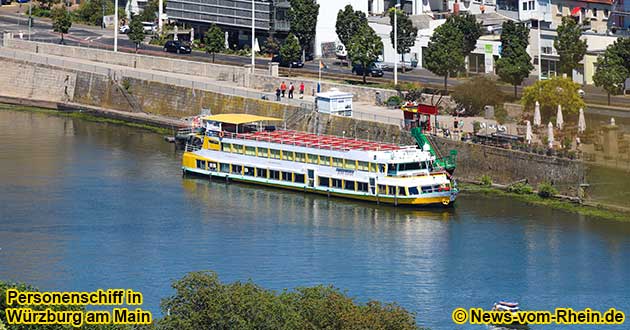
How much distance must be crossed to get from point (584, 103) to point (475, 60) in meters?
17.0

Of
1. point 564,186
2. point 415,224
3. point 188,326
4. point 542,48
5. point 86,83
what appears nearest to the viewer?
point 188,326

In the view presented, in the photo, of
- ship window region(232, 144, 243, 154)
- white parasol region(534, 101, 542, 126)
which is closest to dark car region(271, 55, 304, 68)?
ship window region(232, 144, 243, 154)

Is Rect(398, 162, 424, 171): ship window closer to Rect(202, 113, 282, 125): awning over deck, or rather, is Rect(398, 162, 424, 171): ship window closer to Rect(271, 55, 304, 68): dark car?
Rect(202, 113, 282, 125): awning over deck

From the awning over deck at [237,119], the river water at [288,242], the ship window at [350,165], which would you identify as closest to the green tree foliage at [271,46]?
the awning over deck at [237,119]

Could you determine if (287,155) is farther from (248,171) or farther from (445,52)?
(445,52)

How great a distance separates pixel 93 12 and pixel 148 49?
16.8 m

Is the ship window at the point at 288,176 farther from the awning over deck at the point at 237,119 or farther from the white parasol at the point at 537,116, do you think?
the white parasol at the point at 537,116

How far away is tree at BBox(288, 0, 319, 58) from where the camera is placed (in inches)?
3814

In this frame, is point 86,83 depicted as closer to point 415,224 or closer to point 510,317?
point 415,224

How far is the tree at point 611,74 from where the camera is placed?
74.8 m

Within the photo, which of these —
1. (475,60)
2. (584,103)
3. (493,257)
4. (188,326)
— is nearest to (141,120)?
(475,60)

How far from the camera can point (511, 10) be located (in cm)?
9538

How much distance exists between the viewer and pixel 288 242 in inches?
2330

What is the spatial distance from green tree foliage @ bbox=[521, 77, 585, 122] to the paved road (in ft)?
9.01
